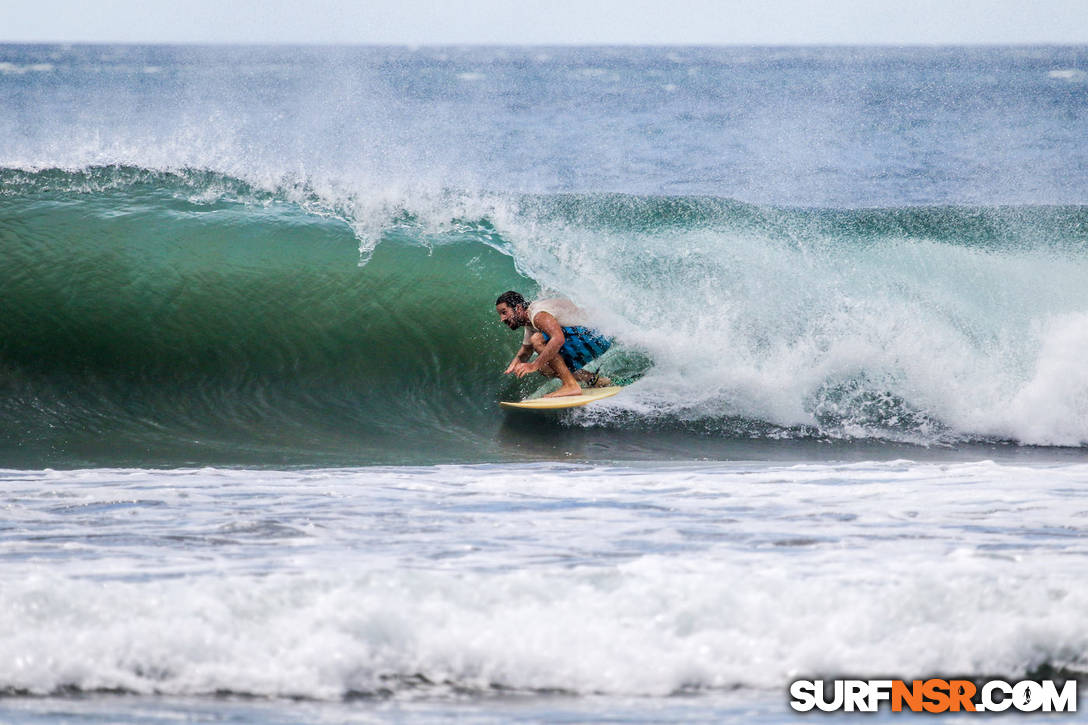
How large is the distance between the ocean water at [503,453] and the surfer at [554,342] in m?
0.26

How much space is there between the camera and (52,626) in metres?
3.32

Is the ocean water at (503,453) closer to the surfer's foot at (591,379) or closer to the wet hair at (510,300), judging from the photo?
the surfer's foot at (591,379)

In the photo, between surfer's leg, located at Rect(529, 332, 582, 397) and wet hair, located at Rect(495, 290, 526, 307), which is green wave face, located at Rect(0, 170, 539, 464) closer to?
surfer's leg, located at Rect(529, 332, 582, 397)

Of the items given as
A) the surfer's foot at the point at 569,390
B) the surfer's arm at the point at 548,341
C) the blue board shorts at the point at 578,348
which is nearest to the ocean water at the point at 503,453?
the surfer's foot at the point at 569,390

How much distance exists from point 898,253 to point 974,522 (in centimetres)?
558

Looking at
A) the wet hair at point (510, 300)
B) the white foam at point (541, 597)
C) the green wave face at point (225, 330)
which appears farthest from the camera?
the wet hair at point (510, 300)

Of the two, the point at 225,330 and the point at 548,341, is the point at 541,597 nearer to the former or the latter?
the point at 548,341

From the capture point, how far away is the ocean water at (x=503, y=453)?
3.23 meters

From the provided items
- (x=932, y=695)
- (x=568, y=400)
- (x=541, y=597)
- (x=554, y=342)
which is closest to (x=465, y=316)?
(x=554, y=342)

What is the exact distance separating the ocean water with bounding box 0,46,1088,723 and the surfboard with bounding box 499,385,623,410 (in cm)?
10

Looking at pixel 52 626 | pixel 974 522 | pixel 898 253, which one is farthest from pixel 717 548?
pixel 898 253

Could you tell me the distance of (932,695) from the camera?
311 centimetres

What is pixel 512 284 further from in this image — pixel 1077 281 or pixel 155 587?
pixel 155 587

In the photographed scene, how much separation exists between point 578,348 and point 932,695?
4.62 metres
